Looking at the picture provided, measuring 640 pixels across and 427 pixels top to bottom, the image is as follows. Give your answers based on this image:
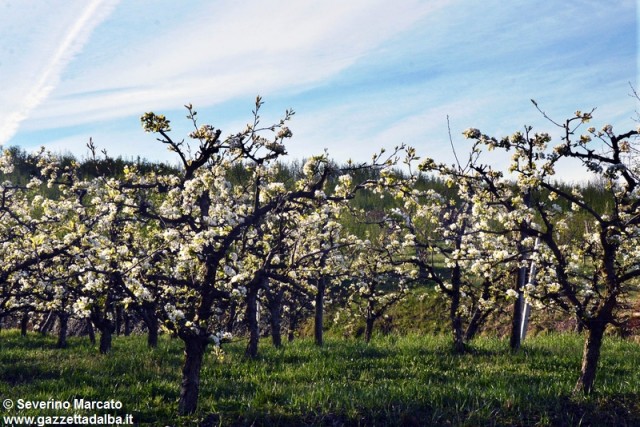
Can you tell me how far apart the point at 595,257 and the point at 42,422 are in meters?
9.86

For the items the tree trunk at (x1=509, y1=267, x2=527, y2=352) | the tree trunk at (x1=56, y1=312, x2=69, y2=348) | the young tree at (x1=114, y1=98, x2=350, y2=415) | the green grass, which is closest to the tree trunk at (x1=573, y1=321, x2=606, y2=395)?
the green grass

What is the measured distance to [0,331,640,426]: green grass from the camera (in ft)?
28.0

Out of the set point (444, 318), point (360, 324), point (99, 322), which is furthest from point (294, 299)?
point (99, 322)

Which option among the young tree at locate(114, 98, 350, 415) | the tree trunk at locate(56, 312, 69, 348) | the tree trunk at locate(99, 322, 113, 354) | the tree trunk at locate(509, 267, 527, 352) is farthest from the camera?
the tree trunk at locate(56, 312, 69, 348)

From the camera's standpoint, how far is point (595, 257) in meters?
10.3

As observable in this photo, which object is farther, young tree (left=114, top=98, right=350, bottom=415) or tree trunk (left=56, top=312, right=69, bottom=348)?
tree trunk (left=56, top=312, right=69, bottom=348)

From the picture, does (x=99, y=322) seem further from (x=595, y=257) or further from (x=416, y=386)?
(x=595, y=257)

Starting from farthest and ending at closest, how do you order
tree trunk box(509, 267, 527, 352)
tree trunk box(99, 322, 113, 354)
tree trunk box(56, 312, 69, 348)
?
tree trunk box(56, 312, 69, 348) < tree trunk box(99, 322, 113, 354) < tree trunk box(509, 267, 527, 352)

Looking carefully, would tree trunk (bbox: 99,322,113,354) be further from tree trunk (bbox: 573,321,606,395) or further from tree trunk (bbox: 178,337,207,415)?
tree trunk (bbox: 573,321,606,395)

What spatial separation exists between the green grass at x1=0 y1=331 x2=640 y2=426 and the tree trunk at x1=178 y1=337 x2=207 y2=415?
206mm

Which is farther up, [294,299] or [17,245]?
[17,245]

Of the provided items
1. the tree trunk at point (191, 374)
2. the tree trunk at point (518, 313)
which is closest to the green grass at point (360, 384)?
the tree trunk at point (191, 374)

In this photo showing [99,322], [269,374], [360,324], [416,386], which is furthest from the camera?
[360,324]

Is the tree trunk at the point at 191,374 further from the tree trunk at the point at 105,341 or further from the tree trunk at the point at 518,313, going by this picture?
the tree trunk at the point at 518,313
